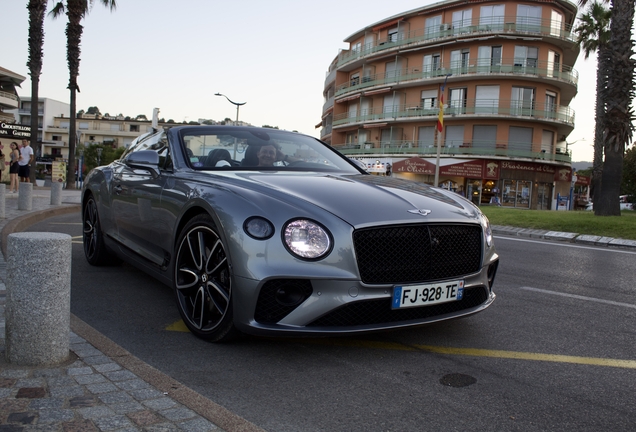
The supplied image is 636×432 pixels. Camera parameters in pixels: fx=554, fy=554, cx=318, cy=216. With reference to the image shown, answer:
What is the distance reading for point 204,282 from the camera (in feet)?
11.3

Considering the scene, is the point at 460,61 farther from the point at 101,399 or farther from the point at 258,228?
the point at 101,399

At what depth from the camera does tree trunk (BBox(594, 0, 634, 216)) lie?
1628 cm

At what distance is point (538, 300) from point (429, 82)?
41.7 m

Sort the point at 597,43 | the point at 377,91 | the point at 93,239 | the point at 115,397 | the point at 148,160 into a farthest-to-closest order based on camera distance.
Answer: the point at 377,91 < the point at 597,43 < the point at 93,239 < the point at 148,160 < the point at 115,397

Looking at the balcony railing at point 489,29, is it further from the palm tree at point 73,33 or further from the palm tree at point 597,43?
the palm tree at point 73,33

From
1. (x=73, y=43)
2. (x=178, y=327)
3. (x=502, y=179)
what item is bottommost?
(x=178, y=327)

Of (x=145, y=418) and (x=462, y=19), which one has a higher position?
(x=462, y=19)

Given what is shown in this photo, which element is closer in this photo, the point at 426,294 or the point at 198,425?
the point at 198,425

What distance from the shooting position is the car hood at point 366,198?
3.19 m

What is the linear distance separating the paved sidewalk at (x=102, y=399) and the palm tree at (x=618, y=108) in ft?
53.7

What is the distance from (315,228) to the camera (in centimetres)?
304

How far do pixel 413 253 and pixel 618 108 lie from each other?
52.4 ft

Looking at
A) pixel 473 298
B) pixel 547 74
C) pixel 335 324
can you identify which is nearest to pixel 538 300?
pixel 473 298

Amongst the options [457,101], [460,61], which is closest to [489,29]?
[460,61]
